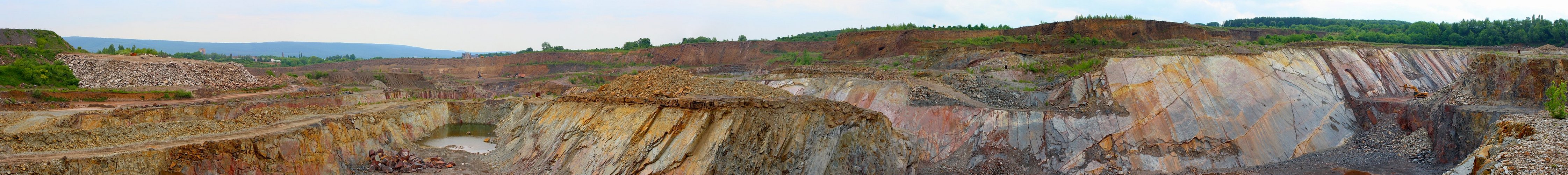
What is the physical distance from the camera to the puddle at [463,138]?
1240 inches

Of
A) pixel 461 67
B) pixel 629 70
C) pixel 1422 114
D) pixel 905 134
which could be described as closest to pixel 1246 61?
pixel 1422 114

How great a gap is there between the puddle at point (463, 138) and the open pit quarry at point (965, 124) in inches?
12.8

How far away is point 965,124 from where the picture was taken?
23.7 metres

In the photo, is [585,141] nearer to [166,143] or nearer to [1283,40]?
[166,143]

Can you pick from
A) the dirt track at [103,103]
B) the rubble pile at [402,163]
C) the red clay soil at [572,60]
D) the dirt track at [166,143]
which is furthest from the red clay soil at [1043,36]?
the dirt track at [103,103]

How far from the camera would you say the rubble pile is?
22844 millimetres

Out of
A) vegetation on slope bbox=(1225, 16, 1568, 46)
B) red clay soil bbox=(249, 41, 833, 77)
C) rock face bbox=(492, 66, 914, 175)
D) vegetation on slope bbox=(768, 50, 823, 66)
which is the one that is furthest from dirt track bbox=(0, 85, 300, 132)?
vegetation on slope bbox=(1225, 16, 1568, 46)

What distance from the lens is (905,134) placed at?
21156mm

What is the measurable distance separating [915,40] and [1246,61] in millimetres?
19806

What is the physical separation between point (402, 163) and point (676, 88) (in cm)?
799

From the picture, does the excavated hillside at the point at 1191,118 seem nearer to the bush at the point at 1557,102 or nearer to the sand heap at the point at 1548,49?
the bush at the point at 1557,102

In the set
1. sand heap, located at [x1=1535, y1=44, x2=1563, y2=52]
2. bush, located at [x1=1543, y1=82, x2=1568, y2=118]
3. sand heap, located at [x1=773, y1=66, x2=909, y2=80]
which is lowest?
bush, located at [x1=1543, y1=82, x2=1568, y2=118]

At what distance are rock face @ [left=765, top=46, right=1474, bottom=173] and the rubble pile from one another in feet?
34.8

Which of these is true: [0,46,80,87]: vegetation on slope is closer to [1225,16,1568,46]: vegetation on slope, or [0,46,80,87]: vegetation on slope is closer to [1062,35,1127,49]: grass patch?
[1062,35,1127,49]: grass patch
